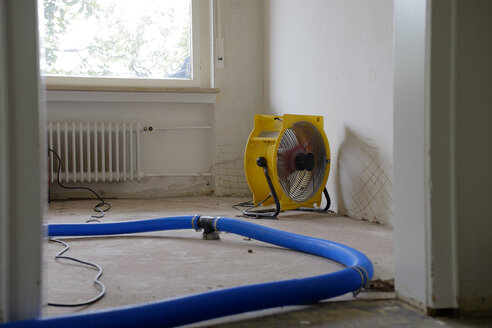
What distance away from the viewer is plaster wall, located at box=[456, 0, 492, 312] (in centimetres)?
114

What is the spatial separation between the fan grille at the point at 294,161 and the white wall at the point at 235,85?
1298 mm

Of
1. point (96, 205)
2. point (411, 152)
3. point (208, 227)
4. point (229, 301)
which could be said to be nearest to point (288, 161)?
point (208, 227)

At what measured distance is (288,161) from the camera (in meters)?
2.79

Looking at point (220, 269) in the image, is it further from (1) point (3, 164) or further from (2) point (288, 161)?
(2) point (288, 161)

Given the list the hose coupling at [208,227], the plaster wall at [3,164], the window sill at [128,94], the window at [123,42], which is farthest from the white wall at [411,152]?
the window at [123,42]

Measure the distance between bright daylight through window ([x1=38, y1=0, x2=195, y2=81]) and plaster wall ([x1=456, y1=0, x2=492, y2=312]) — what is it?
3.27m

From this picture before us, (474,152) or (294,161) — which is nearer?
(474,152)

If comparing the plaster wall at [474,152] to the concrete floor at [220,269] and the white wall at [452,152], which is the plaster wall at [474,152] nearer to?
the white wall at [452,152]

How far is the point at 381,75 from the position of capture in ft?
8.05

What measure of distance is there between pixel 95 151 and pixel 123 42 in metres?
0.97

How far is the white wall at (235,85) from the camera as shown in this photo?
4.13 m

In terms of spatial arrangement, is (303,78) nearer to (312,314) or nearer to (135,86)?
(135,86)

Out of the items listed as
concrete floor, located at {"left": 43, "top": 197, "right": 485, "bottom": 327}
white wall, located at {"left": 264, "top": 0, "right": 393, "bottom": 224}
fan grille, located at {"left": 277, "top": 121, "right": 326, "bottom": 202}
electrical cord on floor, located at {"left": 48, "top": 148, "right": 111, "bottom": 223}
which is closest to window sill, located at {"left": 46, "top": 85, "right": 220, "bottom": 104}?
electrical cord on floor, located at {"left": 48, "top": 148, "right": 111, "bottom": 223}

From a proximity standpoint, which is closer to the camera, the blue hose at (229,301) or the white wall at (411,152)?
the blue hose at (229,301)
